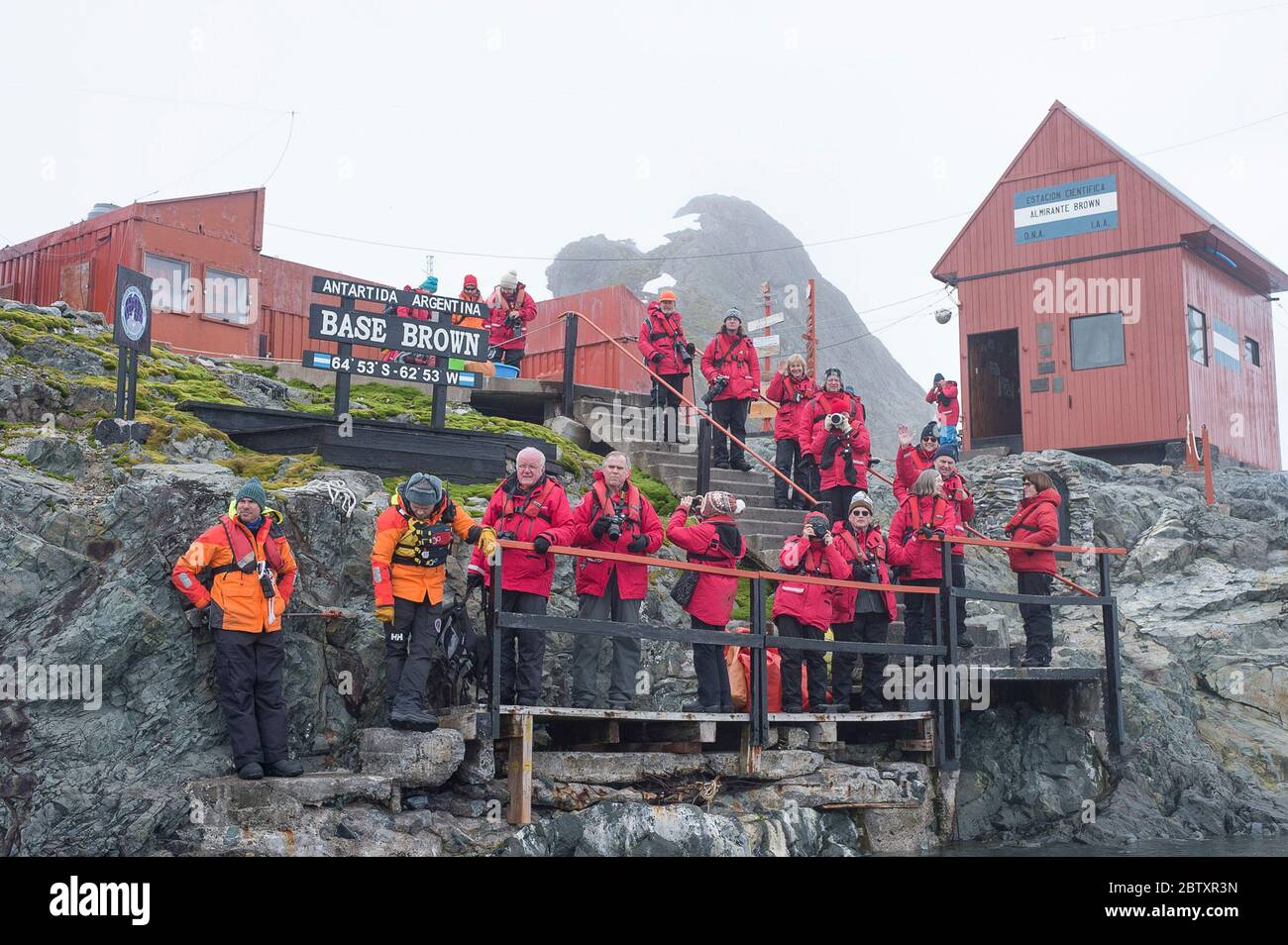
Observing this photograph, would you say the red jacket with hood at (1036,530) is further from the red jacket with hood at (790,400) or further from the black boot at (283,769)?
the black boot at (283,769)

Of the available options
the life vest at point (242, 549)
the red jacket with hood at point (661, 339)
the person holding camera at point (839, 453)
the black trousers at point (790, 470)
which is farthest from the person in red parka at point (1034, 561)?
the life vest at point (242, 549)

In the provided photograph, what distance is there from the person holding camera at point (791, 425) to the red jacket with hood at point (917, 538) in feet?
6.42

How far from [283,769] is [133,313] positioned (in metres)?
4.42

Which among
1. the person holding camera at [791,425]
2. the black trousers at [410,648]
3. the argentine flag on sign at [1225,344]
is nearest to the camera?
the black trousers at [410,648]

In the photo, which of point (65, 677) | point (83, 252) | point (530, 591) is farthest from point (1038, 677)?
point (83, 252)

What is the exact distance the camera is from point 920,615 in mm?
11203

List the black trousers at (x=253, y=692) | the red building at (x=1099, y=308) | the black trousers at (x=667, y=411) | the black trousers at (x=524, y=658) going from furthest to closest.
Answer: the red building at (x=1099, y=308), the black trousers at (x=667, y=411), the black trousers at (x=524, y=658), the black trousers at (x=253, y=692)

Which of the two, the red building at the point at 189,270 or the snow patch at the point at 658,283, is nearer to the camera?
the red building at the point at 189,270

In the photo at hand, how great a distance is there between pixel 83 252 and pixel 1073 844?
15140mm

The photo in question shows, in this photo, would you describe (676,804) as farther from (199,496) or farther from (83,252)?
(83,252)

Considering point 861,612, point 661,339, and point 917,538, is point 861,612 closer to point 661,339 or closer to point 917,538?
point 917,538

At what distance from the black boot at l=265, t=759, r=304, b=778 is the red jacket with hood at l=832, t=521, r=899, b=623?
4.56m

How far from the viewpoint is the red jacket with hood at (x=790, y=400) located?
1355cm

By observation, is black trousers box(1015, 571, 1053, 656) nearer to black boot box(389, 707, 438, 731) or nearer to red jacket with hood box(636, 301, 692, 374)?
red jacket with hood box(636, 301, 692, 374)
